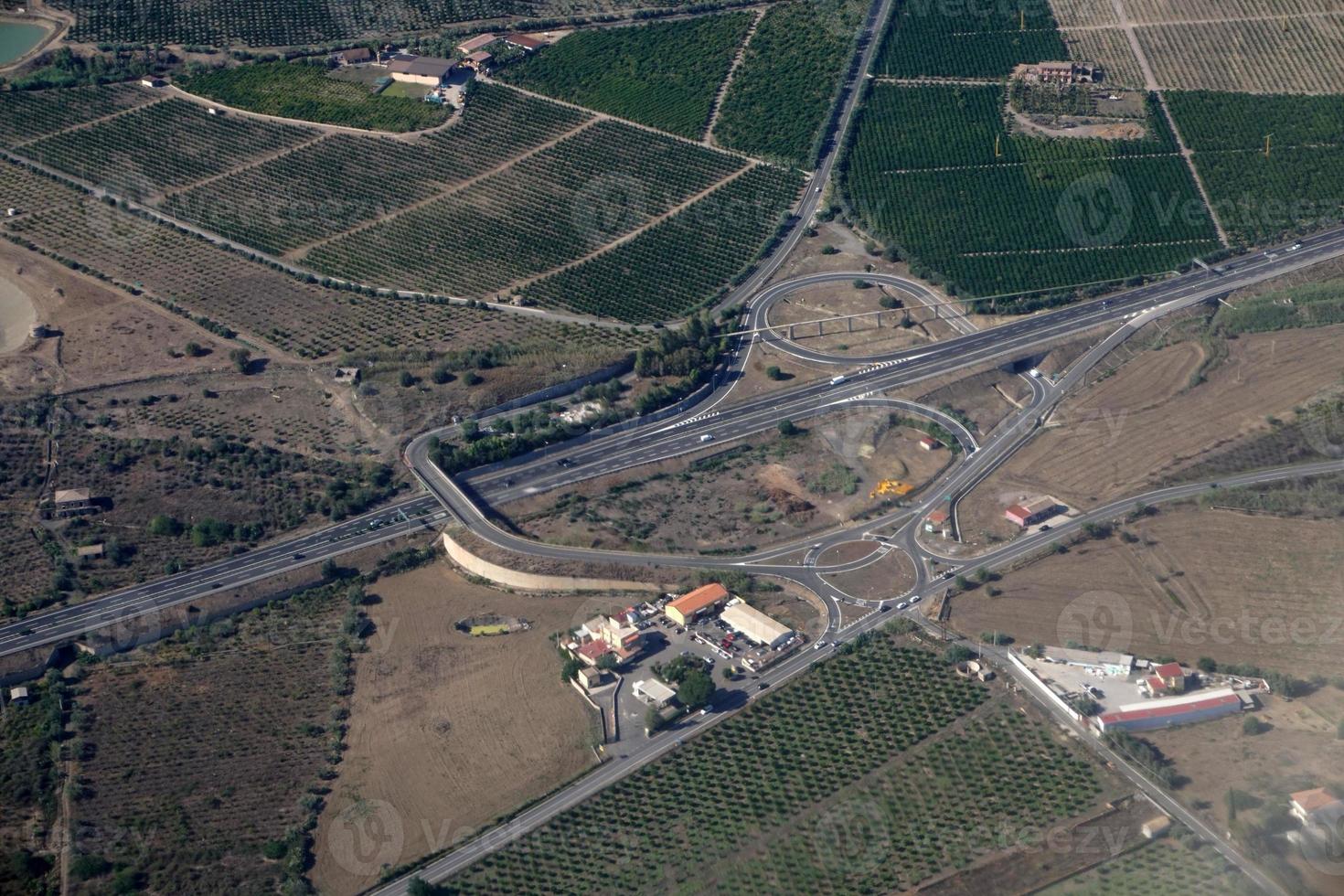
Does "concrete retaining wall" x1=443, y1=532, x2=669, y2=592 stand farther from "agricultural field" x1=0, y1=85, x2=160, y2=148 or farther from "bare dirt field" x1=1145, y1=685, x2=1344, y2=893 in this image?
"agricultural field" x1=0, y1=85, x2=160, y2=148

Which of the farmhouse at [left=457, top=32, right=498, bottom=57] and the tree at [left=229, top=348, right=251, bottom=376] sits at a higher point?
the farmhouse at [left=457, top=32, right=498, bottom=57]

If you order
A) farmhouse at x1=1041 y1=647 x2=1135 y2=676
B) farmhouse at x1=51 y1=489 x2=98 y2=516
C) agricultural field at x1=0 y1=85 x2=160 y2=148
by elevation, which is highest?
farmhouse at x1=1041 y1=647 x2=1135 y2=676

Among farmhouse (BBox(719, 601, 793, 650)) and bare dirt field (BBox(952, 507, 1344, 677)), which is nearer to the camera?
bare dirt field (BBox(952, 507, 1344, 677))

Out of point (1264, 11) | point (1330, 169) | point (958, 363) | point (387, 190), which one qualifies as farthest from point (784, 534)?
point (1264, 11)

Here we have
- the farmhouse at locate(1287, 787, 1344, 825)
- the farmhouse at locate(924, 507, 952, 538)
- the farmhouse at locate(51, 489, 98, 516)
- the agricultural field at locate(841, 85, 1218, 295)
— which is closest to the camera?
the farmhouse at locate(1287, 787, 1344, 825)

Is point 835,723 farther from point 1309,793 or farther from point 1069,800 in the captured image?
point 1309,793

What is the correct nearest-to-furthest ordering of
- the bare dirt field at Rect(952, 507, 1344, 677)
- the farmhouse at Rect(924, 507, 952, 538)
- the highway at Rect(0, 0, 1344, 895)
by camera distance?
the bare dirt field at Rect(952, 507, 1344, 677)
the highway at Rect(0, 0, 1344, 895)
the farmhouse at Rect(924, 507, 952, 538)

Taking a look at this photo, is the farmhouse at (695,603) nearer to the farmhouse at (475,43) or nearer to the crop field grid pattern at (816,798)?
the crop field grid pattern at (816,798)

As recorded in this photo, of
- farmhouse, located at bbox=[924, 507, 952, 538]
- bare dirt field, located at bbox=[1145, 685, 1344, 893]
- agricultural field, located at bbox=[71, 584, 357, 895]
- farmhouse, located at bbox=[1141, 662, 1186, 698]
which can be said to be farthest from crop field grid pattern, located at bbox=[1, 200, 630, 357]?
bare dirt field, located at bbox=[1145, 685, 1344, 893]
